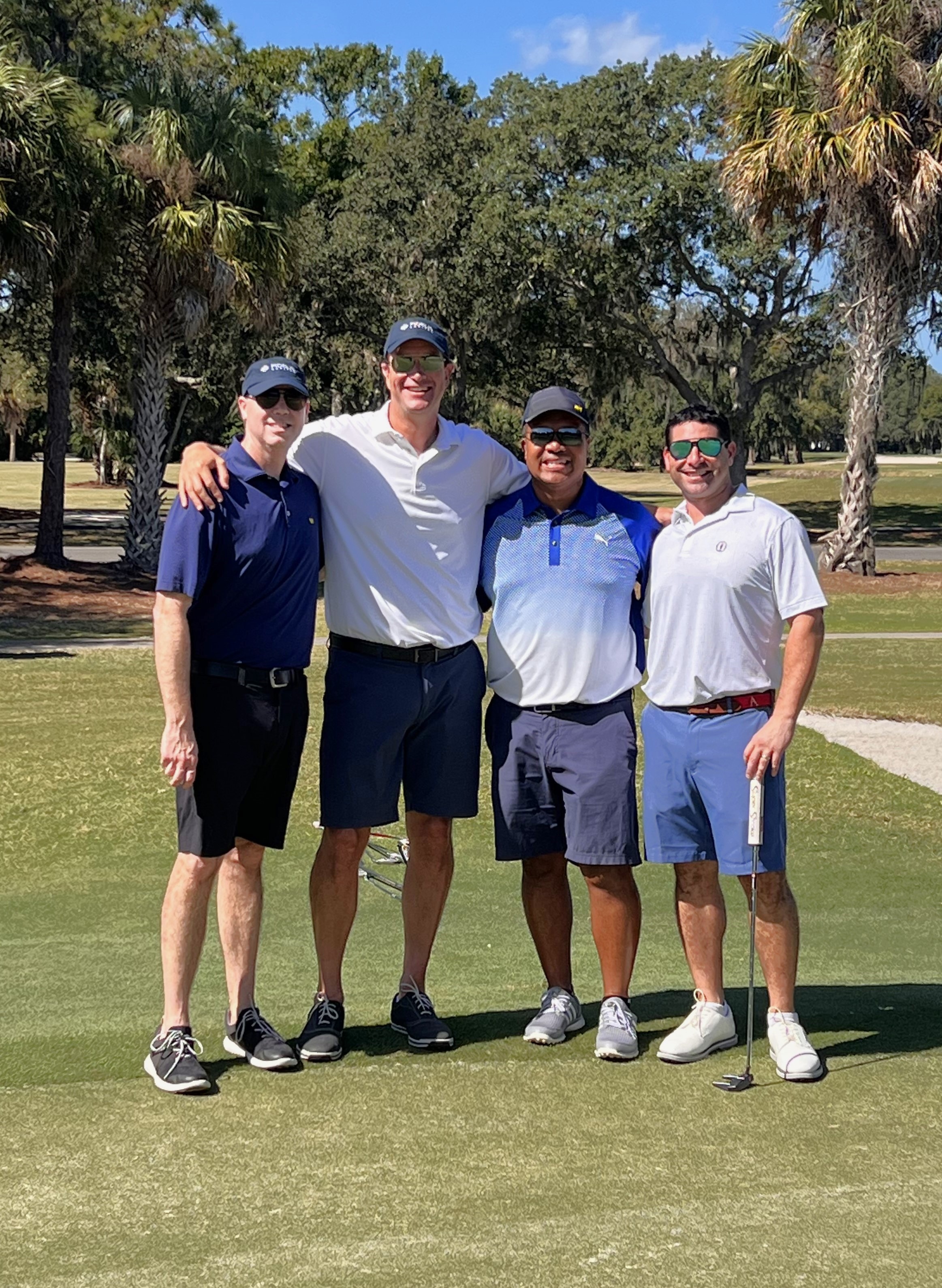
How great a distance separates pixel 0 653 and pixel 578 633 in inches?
576

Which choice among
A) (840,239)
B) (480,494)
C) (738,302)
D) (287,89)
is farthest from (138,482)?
(287,89)

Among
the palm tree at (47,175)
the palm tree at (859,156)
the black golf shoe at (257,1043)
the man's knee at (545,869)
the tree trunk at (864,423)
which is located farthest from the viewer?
the tree trunk at (864,423)

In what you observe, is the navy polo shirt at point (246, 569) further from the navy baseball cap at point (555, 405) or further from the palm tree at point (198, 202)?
the palm tree at point (198, 202)

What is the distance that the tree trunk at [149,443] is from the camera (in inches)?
1067

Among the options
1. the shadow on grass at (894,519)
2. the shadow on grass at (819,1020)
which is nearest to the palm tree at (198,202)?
the shadow on grass at (894,519)

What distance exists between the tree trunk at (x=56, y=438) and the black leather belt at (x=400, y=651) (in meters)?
23.0

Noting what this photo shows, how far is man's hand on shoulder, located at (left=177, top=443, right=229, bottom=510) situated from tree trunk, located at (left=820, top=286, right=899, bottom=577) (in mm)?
24054

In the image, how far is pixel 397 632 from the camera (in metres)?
4.71

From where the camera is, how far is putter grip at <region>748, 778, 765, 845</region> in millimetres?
4426

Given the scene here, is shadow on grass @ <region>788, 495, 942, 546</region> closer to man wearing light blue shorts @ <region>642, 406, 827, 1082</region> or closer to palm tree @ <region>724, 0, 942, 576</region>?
palm tree @ <region>724, 0, 942, 576</region>

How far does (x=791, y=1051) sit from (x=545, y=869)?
3.30ft

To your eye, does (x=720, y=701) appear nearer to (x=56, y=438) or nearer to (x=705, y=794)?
(x=705, y=794)

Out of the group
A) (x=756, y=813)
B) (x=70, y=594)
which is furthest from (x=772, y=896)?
(x=70, y=594)

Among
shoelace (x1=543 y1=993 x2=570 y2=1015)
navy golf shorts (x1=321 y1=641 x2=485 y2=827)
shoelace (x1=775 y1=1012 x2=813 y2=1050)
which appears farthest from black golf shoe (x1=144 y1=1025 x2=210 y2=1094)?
shoelace (x1=775 y1=1012 x2=813 y2=1050)
